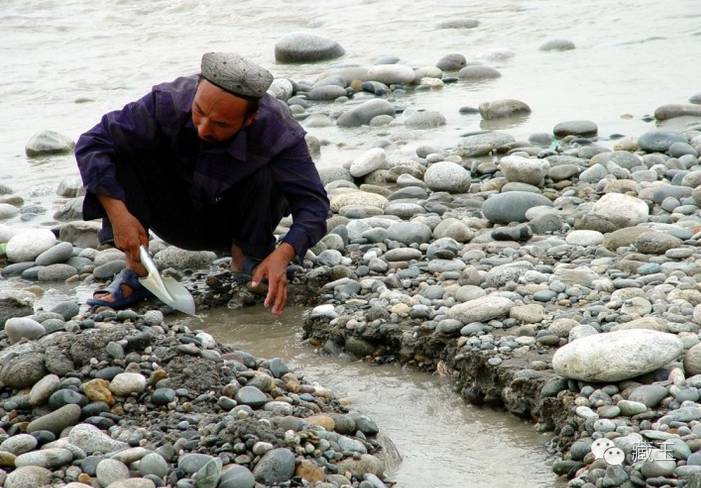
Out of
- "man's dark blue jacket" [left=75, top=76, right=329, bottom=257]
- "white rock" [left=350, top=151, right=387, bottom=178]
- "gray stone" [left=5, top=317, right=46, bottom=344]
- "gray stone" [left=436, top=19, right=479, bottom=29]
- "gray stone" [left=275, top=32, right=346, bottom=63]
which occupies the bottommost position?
"gray stone" [left=436, top=19, right=479, bottom=29]

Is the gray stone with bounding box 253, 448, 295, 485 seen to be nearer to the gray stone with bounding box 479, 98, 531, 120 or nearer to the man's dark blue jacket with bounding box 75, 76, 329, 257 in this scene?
the man's dark blue jacket with bounding box 75, 76, 329, 257

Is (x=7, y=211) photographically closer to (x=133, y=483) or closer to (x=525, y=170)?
(x=525, y=170)

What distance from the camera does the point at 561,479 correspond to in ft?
11.6

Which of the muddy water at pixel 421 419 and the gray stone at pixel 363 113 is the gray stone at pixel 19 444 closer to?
the muddy water at pixel 421 419

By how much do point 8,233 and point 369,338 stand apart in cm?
262

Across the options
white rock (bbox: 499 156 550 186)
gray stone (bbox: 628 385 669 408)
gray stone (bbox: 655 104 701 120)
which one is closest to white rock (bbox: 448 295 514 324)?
gray stone (bbox: 628 385 669 408)

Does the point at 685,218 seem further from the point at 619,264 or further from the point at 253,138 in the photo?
the point at 253,138

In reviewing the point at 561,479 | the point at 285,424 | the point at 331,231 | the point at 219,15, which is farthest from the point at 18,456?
the point at 219,15

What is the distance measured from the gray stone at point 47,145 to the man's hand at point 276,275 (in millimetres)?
4359

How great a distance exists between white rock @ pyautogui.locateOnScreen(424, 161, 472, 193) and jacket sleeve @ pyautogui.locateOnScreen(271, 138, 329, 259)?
182 centimetres

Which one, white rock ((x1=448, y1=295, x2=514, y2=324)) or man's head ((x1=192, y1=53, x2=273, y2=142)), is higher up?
man's head ((x1=192, y1=53, x2=273, y2=142))

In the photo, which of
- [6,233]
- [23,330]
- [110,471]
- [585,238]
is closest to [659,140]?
[585,238]

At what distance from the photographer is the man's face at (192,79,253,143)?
4.38 m

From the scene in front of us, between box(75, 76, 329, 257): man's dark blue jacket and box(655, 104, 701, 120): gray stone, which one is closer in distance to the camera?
box(75, 76, 329, 257): man's dark blue jacket
